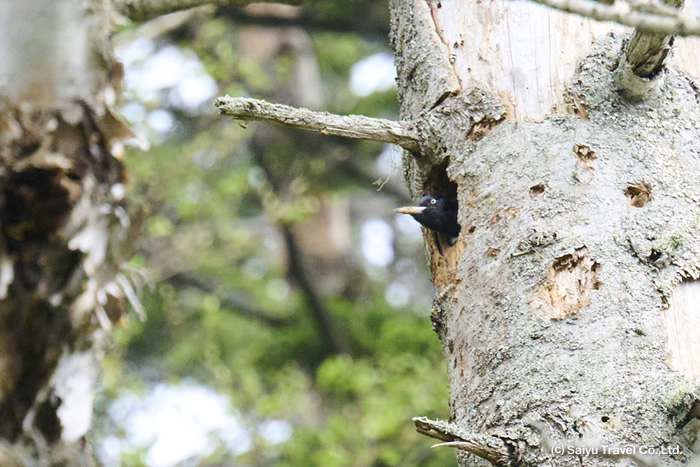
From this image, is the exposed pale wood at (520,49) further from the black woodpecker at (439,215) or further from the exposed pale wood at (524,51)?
the black woodpecker at (439,215)

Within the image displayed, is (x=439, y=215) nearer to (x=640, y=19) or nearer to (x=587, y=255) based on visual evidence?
(x=587, y=255)

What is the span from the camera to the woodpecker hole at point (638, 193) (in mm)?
1873

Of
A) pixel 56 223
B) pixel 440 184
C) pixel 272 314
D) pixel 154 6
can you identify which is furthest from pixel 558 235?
pixel 272 314

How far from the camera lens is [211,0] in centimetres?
257

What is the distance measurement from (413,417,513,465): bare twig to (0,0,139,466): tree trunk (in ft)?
6.21

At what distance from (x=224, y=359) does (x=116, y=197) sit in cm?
379

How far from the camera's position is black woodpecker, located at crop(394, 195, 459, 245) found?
2482 millimetres

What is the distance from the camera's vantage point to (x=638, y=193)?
1.88 meters

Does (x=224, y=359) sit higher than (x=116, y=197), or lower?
lower

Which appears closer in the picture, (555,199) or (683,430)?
(683,430)

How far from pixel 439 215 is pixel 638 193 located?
810 mm

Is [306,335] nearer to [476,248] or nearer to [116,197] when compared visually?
[116,197]

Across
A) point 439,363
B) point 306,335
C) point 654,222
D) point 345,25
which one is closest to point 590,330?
point 654,222

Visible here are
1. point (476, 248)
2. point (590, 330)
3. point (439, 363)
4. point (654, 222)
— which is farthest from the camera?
point (439, 363)
